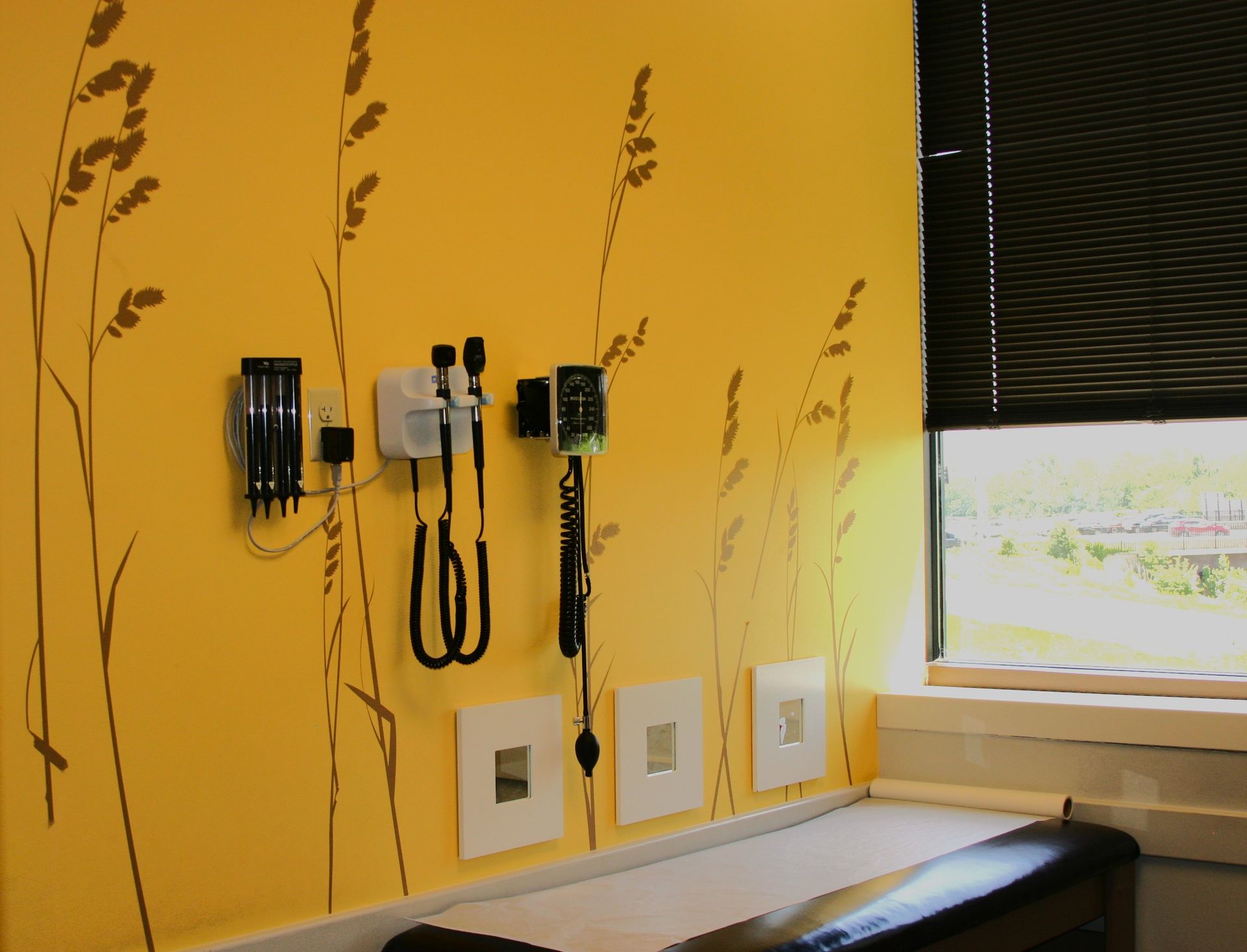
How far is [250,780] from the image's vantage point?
1.63m

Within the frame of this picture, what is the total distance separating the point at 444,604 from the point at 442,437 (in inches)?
11.0

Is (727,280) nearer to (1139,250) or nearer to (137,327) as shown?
(1139,250)

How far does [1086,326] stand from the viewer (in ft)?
8.95

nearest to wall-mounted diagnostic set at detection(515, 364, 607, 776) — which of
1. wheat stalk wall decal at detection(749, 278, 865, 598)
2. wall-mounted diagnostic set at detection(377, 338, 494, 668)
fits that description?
wall-mounted diagnostic set at detection(377, 338, 494, 668)

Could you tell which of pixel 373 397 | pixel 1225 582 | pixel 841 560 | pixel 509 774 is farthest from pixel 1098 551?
pixel 373 397

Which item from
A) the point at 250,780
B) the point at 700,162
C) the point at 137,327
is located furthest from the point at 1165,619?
the point at 137,327

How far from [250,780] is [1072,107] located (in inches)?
97.3

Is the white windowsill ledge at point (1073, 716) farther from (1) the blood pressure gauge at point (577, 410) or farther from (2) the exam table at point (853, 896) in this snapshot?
(1) the blood pressure gauge at point (577, 410)

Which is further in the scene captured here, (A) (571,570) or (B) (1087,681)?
(B) (1087,681)

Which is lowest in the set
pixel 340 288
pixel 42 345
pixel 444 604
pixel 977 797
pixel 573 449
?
pixel 977 797

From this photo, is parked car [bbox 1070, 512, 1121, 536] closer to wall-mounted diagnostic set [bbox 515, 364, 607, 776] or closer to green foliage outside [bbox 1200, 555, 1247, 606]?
green foliage outside [bbox 1200, 555, 1247, 606]

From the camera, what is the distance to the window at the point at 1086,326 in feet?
8.63

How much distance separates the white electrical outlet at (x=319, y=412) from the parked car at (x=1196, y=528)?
208 centimetres

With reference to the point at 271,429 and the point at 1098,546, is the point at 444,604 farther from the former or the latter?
the point at 1098,546
